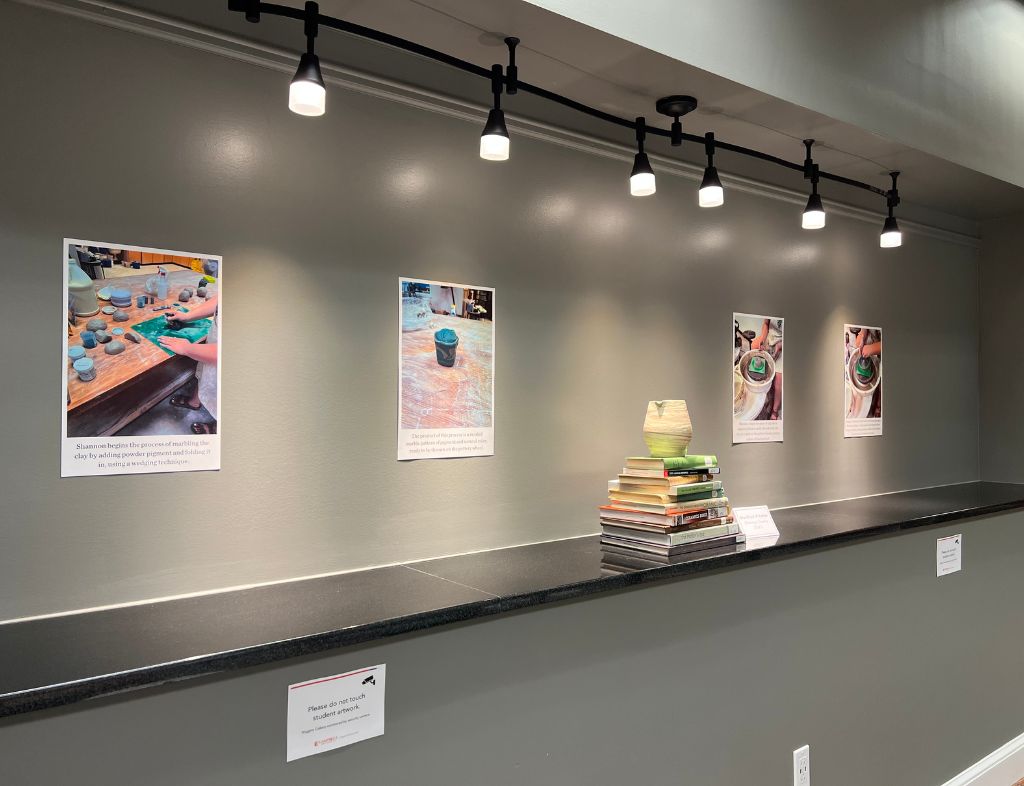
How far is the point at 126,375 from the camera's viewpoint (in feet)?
5.43

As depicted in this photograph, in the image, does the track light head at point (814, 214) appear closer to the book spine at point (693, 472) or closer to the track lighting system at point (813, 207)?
the track lighting system at point (813, 207)

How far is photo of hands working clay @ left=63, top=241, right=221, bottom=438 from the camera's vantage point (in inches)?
63.2

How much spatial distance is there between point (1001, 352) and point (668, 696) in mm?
2880

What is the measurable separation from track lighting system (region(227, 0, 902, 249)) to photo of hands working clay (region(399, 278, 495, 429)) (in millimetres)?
393

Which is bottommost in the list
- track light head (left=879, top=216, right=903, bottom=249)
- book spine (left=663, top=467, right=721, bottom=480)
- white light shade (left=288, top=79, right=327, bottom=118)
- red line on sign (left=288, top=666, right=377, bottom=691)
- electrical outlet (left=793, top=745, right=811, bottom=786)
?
electrical outlet (left=793, top=745, right=811, bottom=786)

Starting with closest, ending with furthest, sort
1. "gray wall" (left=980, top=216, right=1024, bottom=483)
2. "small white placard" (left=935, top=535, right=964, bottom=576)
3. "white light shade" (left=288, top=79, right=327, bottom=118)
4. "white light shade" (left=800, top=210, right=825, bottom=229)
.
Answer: "white light shade" (left=288, top=79, right=327, bottom=118) → "white light shade" (left=800, top=210, right=825, bottom=229) → "small white placard" (left=935, top=535, right=964, bottom=576) → "gray wall" (left=980, top=216, right=1024, bottom=483)

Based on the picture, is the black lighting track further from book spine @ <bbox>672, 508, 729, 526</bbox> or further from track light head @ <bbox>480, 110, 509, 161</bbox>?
book spine @ <bbox>672, 508, 729, 526</bbox>

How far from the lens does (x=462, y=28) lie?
5.67 ft

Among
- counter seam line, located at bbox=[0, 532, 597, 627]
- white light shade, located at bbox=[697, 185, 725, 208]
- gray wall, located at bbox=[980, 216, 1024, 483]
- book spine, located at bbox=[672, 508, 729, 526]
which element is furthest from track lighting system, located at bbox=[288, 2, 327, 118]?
gray wall, located at bbox=[980, 216, 1024, 483]

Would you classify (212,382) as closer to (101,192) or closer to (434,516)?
(101,192)

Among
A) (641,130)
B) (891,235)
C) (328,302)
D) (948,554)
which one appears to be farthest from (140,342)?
(948,554)

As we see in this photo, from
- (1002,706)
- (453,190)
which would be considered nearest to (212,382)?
(453,190)

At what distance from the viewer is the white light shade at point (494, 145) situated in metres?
1.82

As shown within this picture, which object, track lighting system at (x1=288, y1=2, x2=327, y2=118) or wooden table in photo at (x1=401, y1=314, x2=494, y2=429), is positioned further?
wooden table in photo at (x1=401, y1=314, x2=494, y2=429)
